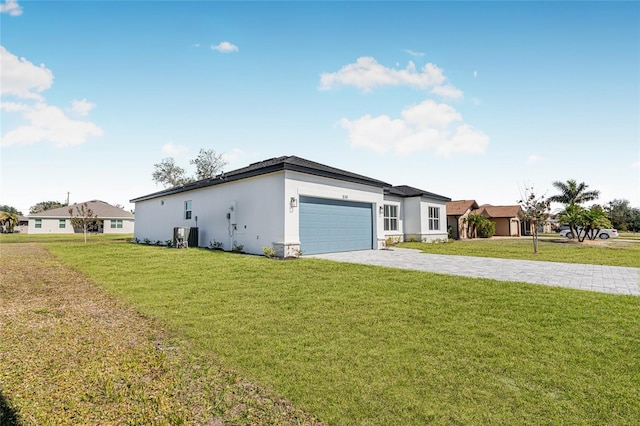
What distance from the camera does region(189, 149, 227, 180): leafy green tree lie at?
4075 centimetres

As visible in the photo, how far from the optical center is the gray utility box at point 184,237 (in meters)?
15.5

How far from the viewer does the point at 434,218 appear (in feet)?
75.6

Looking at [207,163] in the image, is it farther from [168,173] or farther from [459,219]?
[459,219]

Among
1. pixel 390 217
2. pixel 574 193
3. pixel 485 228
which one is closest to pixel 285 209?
pixel 390 217

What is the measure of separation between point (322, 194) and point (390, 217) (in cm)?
898

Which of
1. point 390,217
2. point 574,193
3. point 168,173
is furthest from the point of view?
point 168,173

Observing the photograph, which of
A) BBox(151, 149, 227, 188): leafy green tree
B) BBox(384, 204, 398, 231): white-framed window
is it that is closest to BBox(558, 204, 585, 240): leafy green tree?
BBox(384, 204, 398, 231): white-framed window

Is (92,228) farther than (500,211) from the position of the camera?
Yes

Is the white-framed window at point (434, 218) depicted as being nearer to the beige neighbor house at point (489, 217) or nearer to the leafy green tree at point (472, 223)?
the beige neighbor house at point (489, 217)

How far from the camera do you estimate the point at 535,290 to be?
6.11 meters

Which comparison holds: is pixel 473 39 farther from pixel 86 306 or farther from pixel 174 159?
pixel 174 159

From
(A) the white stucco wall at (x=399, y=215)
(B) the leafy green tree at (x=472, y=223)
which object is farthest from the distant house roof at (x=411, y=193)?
(B) the leafy green tree at (x=472, y=223)

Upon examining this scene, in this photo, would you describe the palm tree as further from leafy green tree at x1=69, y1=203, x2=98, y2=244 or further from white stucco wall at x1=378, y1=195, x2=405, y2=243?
leafy green tree at x1=69, y1=203, x2=98, y2=244

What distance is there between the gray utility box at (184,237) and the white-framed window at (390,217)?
11.8 metres
